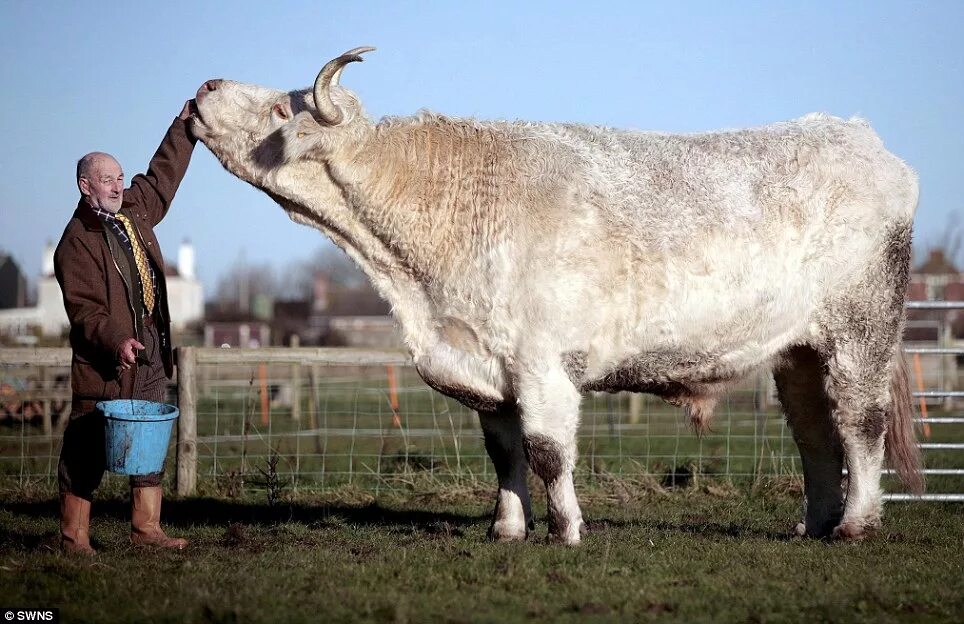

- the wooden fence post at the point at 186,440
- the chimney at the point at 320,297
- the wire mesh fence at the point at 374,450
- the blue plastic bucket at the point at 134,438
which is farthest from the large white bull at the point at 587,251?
the chimney at the point at 320,297

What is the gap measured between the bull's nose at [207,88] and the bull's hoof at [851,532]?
4.89 m

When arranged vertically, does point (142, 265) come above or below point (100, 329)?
above

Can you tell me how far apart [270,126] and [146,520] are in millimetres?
2493

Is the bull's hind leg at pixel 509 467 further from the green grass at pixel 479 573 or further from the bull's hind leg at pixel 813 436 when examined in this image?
the bull's hind leg at pixel 813 436

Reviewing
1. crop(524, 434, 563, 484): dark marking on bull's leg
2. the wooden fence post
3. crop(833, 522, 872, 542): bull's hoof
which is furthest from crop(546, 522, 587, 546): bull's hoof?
the wooden fence post

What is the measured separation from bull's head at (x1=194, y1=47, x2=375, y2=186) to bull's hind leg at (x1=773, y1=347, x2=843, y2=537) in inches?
132

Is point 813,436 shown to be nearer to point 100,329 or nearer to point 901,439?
point 901,439

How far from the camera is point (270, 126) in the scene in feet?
21.1

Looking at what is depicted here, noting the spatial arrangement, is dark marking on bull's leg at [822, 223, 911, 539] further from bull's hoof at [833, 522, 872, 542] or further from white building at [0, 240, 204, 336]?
white building at [0, 240, 204, 336]

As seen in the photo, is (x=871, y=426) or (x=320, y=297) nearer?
(x=871, y=426)

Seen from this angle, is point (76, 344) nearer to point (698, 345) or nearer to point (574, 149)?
point (574, 149)

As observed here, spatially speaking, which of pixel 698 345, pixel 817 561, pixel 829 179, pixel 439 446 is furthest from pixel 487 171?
pixel 439 446

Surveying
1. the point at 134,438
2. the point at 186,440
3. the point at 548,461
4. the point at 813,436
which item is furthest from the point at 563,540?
the point at 186,440

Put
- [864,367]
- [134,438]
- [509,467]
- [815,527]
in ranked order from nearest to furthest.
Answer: [134,438], [509,467], [864,367], [815,527]
